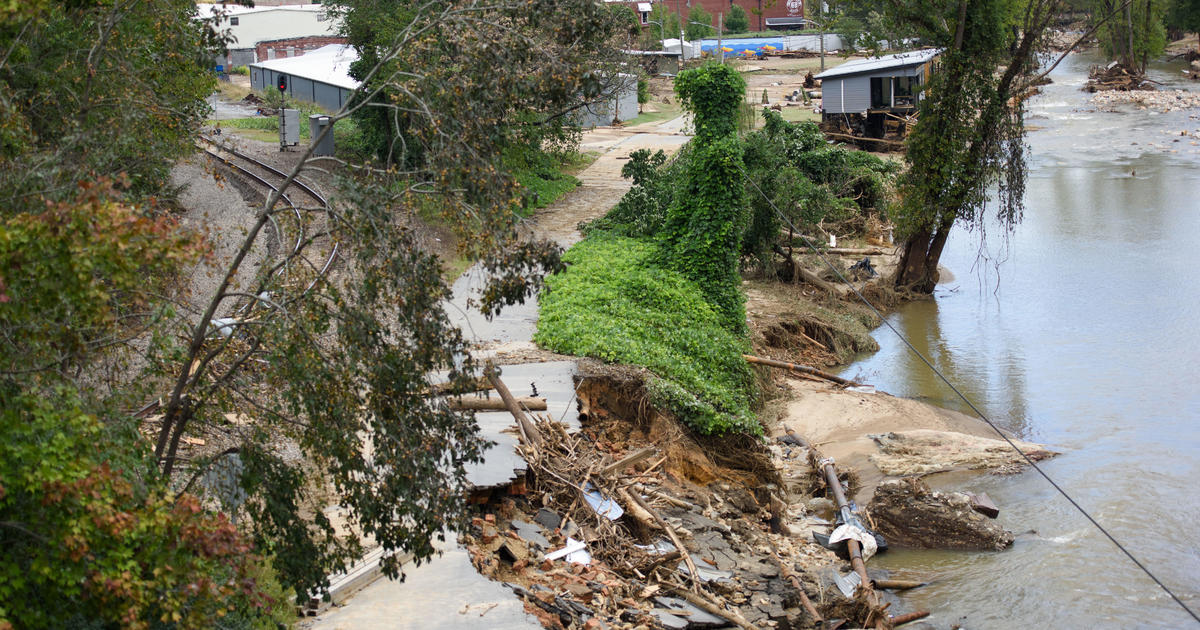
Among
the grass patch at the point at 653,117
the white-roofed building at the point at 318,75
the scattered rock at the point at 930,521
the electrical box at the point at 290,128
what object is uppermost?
the white-roofed building at the point at 318,75

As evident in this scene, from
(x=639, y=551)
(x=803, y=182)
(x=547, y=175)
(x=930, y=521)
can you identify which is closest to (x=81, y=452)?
(x=639, y=551)

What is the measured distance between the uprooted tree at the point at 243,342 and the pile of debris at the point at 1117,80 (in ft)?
228

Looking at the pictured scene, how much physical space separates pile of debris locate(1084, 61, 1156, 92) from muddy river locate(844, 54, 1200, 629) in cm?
2696

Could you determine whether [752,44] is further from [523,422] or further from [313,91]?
[523,422]

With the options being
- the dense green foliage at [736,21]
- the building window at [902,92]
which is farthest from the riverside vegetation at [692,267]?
the dense green foliage at [736,21]

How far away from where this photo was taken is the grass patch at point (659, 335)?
644 inches

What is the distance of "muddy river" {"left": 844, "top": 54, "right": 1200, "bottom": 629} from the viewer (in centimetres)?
1384

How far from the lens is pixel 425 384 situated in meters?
7.39

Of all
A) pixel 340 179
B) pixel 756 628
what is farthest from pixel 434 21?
pixel 756 628

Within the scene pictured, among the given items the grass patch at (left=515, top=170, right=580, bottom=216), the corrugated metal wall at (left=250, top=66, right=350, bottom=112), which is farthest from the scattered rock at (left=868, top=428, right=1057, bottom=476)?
the corrugated metal wall at (left=250, top=66, right=350, bottom=112)

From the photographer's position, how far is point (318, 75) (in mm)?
44938

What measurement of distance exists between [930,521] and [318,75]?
3674 centimetres

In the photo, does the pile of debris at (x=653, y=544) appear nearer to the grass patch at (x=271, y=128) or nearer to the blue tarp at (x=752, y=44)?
the grass patch at (x=271, y=128)

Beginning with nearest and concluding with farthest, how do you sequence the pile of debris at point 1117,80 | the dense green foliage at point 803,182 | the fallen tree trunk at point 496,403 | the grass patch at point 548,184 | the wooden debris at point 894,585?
the wooden debris at point 894,585 → the fallen tree trunk at point 496,403 → the dense green foliage at point 803,182 → the grass patch at point 548,184 → the pile of debris at point 1117,80
